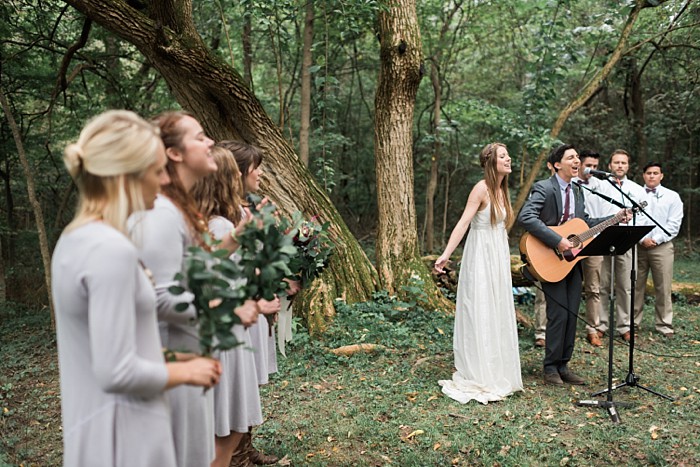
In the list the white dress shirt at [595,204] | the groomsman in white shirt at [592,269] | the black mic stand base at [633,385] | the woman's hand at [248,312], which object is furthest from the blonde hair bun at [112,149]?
the white dress shirt at [595,204]


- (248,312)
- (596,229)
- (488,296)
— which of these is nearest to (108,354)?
(248,312)

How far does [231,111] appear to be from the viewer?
673 cm

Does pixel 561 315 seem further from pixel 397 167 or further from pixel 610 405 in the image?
pixel 397 167

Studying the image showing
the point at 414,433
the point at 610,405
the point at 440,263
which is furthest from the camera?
the point at 440,263

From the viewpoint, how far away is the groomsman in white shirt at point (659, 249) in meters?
7.54

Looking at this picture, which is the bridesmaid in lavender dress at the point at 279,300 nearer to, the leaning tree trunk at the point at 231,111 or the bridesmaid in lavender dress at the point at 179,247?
the bridesmaid in lavender dress at the point at 179,247

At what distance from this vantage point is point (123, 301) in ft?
5.58

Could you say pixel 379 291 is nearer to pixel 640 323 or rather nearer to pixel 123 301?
pixel 640 323

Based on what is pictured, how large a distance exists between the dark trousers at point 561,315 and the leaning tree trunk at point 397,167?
2281 mm

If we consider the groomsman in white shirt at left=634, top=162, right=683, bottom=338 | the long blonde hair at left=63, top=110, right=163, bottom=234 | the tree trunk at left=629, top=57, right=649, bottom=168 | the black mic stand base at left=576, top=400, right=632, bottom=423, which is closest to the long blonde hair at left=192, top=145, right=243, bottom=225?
the long blonde hair at left=63, top=110, right=163, bottom=234

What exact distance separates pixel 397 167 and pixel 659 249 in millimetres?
3597

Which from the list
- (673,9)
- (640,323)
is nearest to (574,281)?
(640,323)

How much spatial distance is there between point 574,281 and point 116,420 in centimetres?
466

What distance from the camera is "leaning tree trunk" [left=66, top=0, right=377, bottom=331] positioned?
6066 mm
